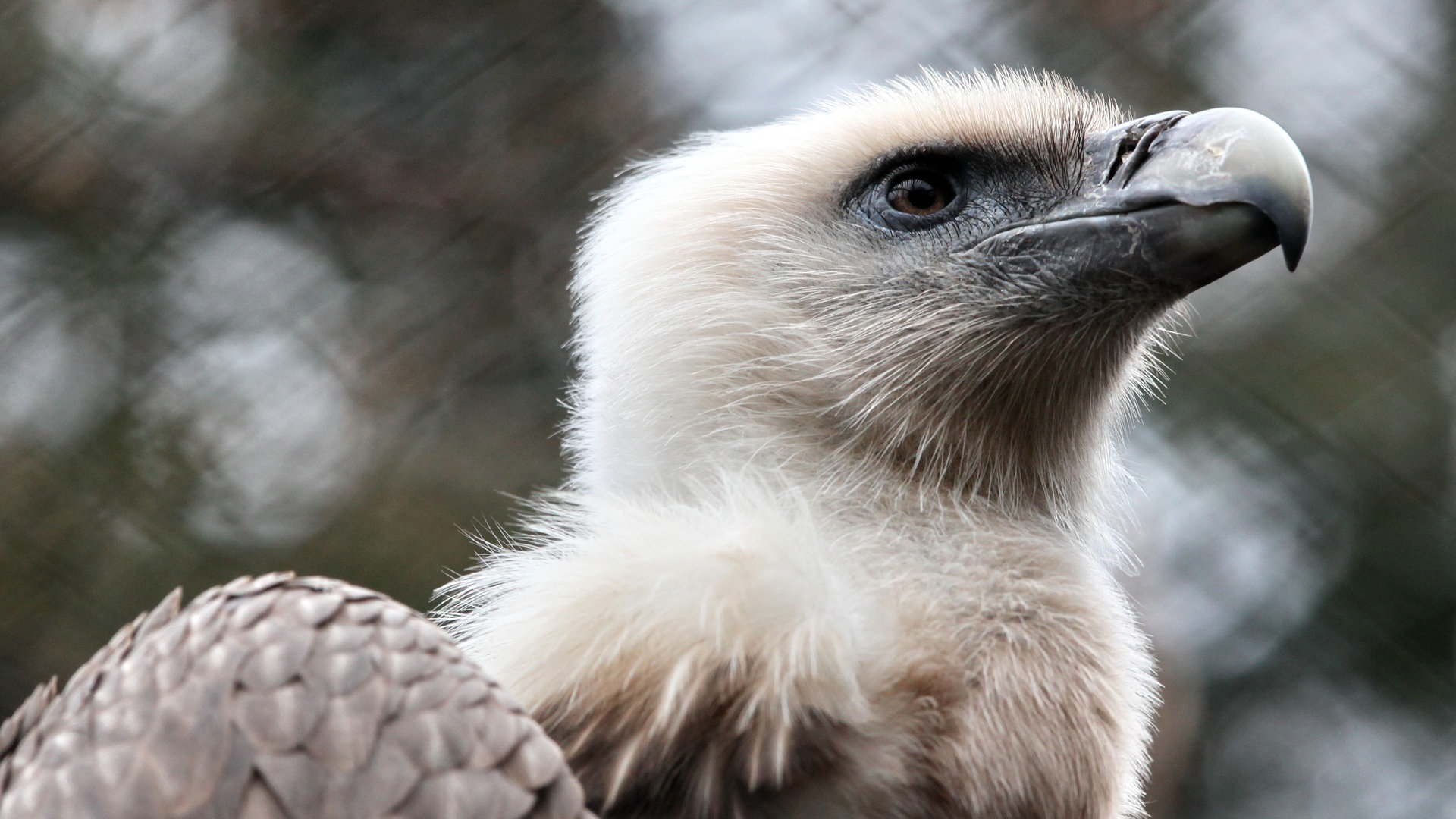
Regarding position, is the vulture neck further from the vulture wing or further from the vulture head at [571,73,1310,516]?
the vulture wing

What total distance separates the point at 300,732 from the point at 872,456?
684 mm

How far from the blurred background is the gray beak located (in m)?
1.59

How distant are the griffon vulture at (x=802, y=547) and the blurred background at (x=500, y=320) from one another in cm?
147

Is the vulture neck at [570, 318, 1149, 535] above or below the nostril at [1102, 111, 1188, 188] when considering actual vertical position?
below

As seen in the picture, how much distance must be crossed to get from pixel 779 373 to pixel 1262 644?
2696 millimetres

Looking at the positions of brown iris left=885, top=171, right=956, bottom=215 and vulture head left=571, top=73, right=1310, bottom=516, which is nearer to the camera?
vulture head left=571, top=73, right=1310, bottom=516

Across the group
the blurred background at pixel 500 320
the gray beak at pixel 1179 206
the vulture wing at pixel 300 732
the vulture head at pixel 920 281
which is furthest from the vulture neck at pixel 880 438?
the blurred background at pixel 500 320

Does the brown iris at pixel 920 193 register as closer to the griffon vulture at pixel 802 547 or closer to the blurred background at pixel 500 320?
the griffon vulture at pixel 802 547

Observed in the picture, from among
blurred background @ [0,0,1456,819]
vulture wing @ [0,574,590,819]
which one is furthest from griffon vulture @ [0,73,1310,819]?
blurred background @ [0,0,1456,819]

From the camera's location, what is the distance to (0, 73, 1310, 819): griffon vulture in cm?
120

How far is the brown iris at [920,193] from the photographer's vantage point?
178 cm

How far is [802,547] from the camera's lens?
1384 millimetres

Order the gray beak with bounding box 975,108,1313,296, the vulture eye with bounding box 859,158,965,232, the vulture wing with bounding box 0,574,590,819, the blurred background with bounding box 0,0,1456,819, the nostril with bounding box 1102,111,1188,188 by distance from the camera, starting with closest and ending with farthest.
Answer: the vulture wing with bounding box 0,574,590,819, the gray beak with bounding box 975,108,1313,296, the nostril with bounding box 1102,111,1188,188, the vulture eye with bounding box 859,158,965,232, the blurred background with bounding box 0,0,1456,819

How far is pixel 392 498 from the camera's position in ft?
10.3
